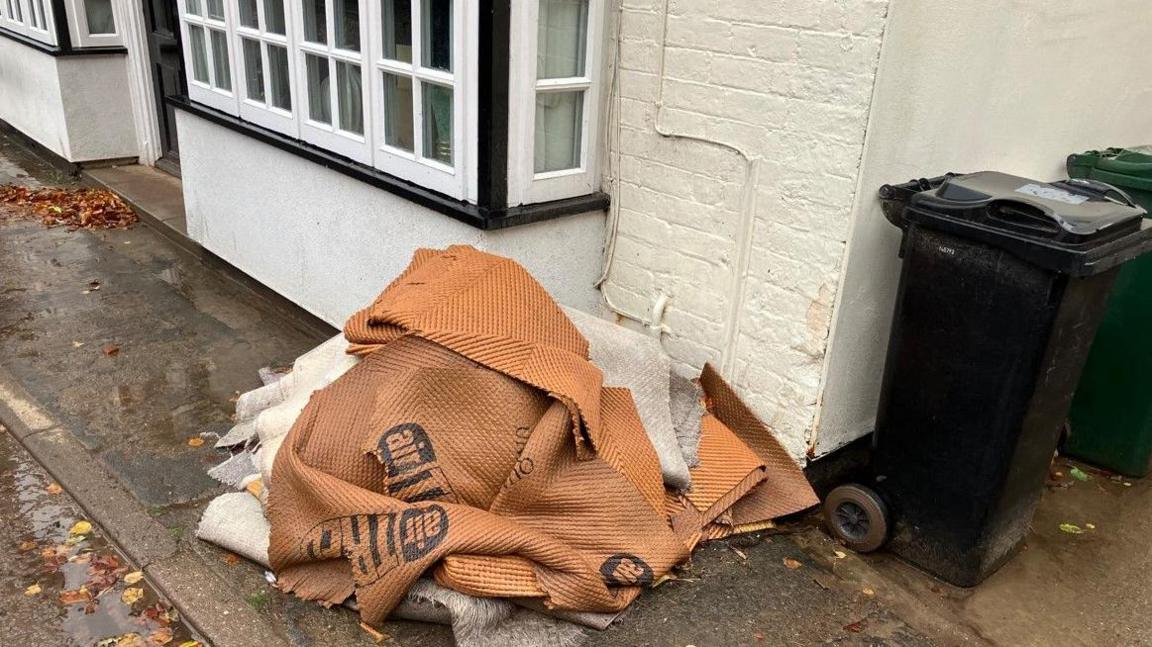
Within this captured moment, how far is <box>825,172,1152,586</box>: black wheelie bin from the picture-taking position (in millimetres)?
2896

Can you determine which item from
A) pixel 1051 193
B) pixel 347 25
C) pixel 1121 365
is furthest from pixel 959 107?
pixel 347 25

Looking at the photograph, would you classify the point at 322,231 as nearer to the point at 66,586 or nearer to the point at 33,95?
the point at 66,586

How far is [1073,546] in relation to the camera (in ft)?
12.1

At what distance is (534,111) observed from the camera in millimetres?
3781

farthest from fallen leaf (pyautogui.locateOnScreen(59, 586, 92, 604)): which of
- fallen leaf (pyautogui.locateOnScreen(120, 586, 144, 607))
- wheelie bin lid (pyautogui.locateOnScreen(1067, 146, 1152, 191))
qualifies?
wheelie bin lid (pyautogui.locateOnScreen(1067, 146, 1152, 191))

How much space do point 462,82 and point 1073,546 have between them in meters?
3.27

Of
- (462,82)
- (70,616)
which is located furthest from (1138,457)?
(70,616)

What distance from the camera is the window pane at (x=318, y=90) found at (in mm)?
4656

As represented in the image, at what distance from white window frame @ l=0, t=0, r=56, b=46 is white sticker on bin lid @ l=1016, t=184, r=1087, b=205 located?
837cm

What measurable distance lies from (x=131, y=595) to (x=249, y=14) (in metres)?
3.41

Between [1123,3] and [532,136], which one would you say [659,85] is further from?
[1123,3]

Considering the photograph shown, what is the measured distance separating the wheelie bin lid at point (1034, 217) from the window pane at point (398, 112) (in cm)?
222

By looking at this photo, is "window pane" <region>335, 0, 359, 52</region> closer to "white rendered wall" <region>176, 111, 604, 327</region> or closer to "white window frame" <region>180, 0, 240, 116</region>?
"white rendered wall" <region>176, 111, 604, 327</region>

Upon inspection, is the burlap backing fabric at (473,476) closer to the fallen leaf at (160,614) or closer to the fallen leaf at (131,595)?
the fallen leaf at (160,614)
